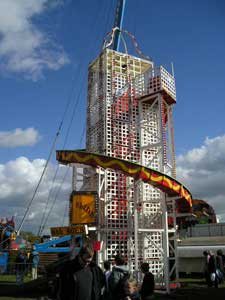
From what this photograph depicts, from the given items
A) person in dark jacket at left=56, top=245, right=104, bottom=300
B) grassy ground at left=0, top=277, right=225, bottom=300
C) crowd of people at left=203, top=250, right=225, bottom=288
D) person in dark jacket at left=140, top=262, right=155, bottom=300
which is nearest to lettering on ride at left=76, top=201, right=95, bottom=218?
grassy ground at left=0, top=277, right=225, bottom=300

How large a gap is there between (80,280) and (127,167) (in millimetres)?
8111

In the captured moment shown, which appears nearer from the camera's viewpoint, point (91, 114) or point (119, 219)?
point (119, 219)

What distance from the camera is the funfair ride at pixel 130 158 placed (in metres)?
13.0

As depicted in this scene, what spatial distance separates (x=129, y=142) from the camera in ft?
50.2

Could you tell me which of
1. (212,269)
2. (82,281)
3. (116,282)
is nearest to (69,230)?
(212,269)

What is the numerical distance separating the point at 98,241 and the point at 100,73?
791cm

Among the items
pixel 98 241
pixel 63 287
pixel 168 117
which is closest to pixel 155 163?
pixel 168 117

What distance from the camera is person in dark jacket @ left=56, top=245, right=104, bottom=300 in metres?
4.11

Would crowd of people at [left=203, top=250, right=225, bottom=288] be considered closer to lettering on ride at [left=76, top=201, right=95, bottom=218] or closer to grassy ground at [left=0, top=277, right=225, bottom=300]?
grassy ground at [left=0, top=277, right=225, bottom=300]

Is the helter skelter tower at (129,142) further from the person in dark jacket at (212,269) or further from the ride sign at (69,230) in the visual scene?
the person in dark jacket at (212,269)

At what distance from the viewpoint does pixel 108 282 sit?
5180mm

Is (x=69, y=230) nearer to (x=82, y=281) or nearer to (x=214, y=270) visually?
(x=214, y=270)

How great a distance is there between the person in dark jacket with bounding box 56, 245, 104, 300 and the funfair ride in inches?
313

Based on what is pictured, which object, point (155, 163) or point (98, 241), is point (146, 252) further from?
point (155, 163)
